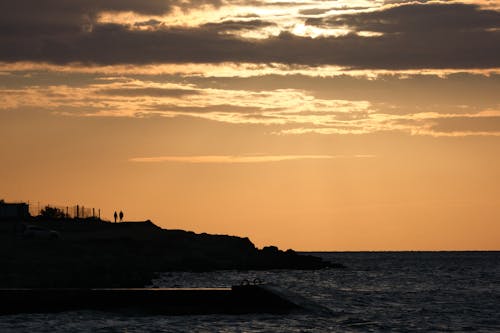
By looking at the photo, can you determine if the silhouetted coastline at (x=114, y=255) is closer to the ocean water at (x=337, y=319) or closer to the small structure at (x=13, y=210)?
the small structure at (x=13, y=210)

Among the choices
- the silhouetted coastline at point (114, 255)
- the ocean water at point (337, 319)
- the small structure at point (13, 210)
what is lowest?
the ocean water at point (337, 319)

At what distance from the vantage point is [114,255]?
108 m

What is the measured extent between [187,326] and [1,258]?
35232mm

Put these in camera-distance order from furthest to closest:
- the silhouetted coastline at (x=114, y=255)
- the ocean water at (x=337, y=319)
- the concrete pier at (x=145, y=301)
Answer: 1. the silhouetted coastline at (x=114, y=255)
2. the concrete pier at (x=145, y=301)
3. the ocean water at (x=337, y=319)

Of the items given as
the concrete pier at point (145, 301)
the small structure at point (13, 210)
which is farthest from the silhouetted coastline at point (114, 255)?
the concrete pier at point (145, 301)

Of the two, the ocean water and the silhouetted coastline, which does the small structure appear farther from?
the ocean water

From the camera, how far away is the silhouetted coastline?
2982 inches

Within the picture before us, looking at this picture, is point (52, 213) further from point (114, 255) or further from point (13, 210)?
point (114, 255)

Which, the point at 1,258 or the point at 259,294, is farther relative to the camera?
the point at 1,258

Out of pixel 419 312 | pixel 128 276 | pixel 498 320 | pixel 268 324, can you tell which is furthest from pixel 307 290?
pixel 268 324

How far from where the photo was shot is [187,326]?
166ft

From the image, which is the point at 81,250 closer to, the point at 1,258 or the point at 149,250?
the point at 1,258

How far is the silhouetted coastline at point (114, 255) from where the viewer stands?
7575 cm

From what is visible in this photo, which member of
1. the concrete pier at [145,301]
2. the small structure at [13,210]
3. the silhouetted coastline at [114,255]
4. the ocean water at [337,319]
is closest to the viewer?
the ocean water at [337,319]
